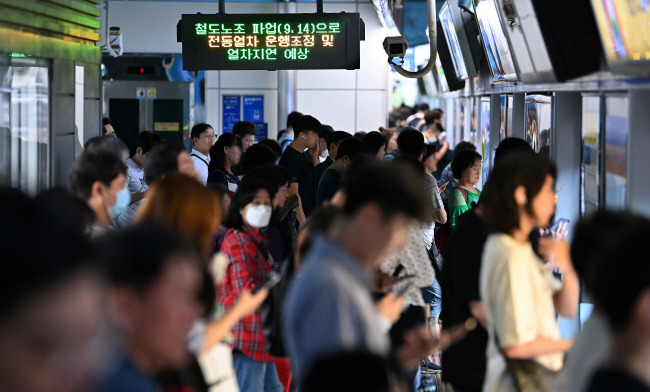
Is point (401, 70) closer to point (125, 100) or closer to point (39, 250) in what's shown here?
point (125, 100)

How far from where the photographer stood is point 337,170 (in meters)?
7.27

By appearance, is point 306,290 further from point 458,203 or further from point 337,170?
point 458,203

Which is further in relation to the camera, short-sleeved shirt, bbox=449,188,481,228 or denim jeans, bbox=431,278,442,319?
short-sleeved shirt, bbox=449,188,481,228

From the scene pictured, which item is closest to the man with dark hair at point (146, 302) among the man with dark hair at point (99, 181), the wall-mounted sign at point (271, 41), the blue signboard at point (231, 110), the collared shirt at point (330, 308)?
the collared shirt at point (330, 308)

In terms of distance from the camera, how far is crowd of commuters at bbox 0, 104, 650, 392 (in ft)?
4.61

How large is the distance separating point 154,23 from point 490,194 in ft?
43.7

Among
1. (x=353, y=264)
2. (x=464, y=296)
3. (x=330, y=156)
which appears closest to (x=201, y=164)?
(x=330, y=156)

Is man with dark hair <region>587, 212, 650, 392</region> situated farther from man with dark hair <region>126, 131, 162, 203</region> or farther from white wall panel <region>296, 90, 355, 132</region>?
white wall panel <region>296, 90, 355, 132</region>

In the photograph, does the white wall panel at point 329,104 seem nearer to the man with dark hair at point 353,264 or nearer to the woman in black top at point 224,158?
the woman in black top at point 224,158

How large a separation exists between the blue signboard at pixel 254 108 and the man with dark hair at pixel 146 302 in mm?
14284

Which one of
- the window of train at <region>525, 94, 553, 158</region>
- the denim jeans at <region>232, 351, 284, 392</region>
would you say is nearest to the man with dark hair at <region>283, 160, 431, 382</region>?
the denim jeans at <region>232, 351, 284, 392</region>

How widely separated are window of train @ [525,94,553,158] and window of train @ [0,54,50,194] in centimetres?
341

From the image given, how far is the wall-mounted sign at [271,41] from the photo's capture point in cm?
1013

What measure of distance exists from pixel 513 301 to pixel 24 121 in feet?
17.1
